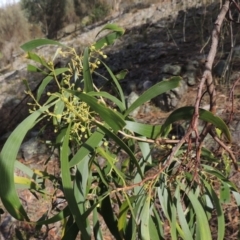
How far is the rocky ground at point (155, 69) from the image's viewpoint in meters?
3.20

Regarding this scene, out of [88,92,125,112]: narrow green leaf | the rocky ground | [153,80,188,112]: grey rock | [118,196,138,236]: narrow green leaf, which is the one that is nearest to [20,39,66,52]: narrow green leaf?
[88,92,125,112]: narrow green leaf

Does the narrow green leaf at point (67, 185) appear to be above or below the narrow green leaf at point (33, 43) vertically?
below

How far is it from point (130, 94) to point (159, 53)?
4.17 ft

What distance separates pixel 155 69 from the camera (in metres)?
4.54

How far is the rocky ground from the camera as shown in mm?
3203

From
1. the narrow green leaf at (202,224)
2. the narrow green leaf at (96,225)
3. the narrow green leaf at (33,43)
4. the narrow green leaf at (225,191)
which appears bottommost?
the narrow green leaf at (225,191)

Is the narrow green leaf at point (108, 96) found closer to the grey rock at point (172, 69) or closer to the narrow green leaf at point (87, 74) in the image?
the narrow green leaf at point (87, 74)

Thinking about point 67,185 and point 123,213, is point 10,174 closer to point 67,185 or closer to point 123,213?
point 67,185

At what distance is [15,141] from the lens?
696 millimetres

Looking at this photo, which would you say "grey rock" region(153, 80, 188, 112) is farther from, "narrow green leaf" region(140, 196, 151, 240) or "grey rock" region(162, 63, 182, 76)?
"narrow green leaf" region(140, 196, 151, 240)

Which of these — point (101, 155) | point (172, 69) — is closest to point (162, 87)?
point (101, 155)

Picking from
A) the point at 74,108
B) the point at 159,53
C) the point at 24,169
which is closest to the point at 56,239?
the point at 24,169

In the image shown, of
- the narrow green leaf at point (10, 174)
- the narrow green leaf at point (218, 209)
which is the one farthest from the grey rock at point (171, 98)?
the narrow green leaf at point (10, 174)

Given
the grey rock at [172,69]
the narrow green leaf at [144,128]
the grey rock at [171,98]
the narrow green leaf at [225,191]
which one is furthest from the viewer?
the grey rock at [172,69]
